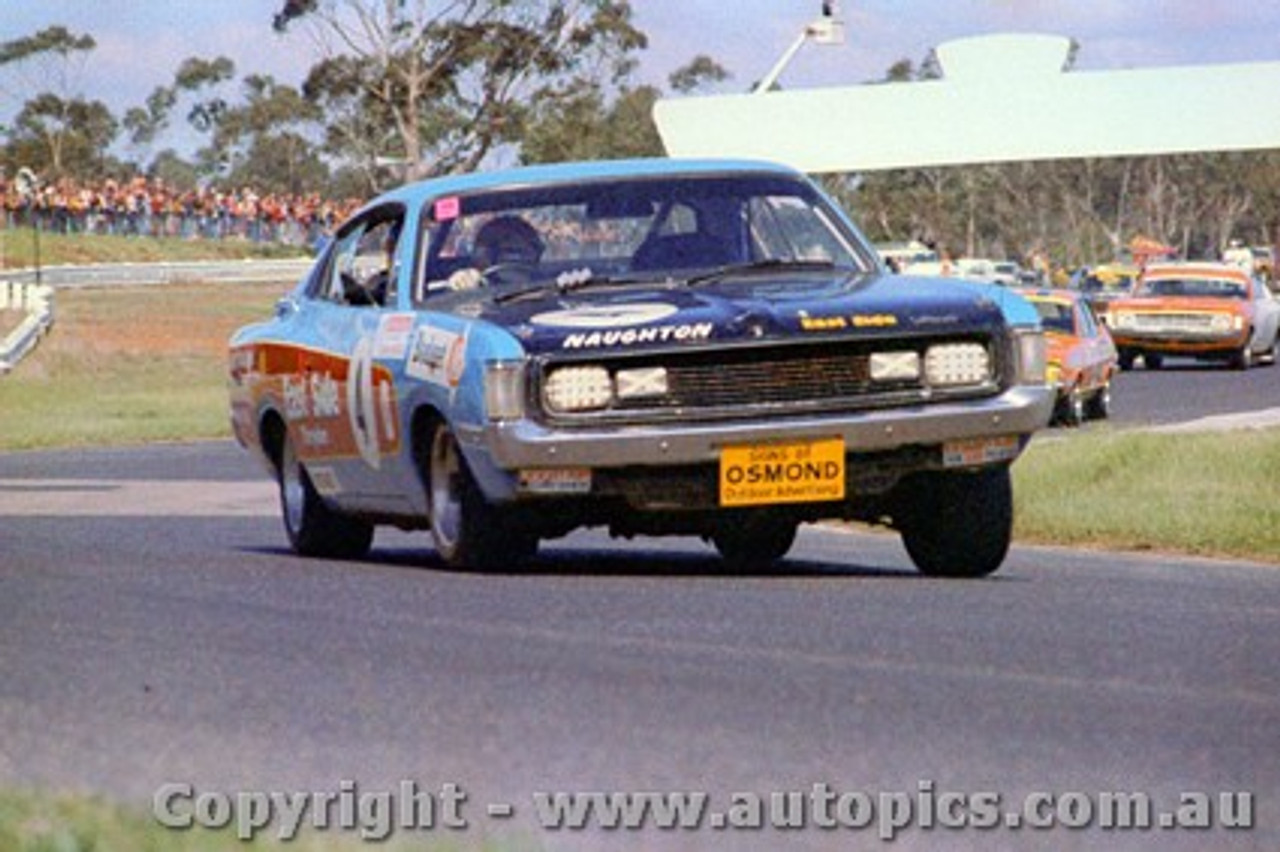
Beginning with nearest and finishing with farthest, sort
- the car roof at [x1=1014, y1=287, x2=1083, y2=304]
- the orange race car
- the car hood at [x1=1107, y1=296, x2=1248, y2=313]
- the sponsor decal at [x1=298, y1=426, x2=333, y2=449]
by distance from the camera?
the sponsor decal at [x1=298, y1=426, x2=333, y2=449] → the orange race car → the car roof at [x1=1014, y1=287, x2=1083, y2=304] → the car hood at [x1=1107, y1=296, x2=1248, y2=313]

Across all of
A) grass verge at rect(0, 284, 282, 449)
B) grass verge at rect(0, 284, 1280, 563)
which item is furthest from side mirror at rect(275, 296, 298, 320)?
grass verge at rect(0, 284, 282, 449)

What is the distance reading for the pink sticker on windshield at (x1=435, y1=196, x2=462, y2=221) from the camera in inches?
473

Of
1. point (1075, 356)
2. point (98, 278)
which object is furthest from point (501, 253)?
point (98, 278)

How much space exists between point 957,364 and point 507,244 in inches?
71.6

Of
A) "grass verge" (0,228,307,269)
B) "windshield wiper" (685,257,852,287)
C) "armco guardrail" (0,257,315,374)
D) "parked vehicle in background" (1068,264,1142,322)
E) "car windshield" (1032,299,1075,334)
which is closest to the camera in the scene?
"windshield wiper" (685,257,852,287)

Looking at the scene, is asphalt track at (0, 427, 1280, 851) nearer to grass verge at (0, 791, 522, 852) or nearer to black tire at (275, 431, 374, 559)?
grass verge at (0, 791, 522, 852)

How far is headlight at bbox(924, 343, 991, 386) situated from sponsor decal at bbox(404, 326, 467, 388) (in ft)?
4.93

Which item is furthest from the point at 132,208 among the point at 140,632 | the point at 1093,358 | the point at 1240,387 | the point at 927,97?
the point at 140,632

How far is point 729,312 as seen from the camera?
10.7 m

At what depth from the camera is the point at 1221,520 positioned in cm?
1532

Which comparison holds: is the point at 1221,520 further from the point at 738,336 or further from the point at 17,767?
the point at 17,767

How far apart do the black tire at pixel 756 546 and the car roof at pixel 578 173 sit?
1315mm

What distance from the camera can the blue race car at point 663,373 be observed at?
10578 mm

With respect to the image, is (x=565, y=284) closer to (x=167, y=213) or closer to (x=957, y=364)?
(x=957, y=364)
